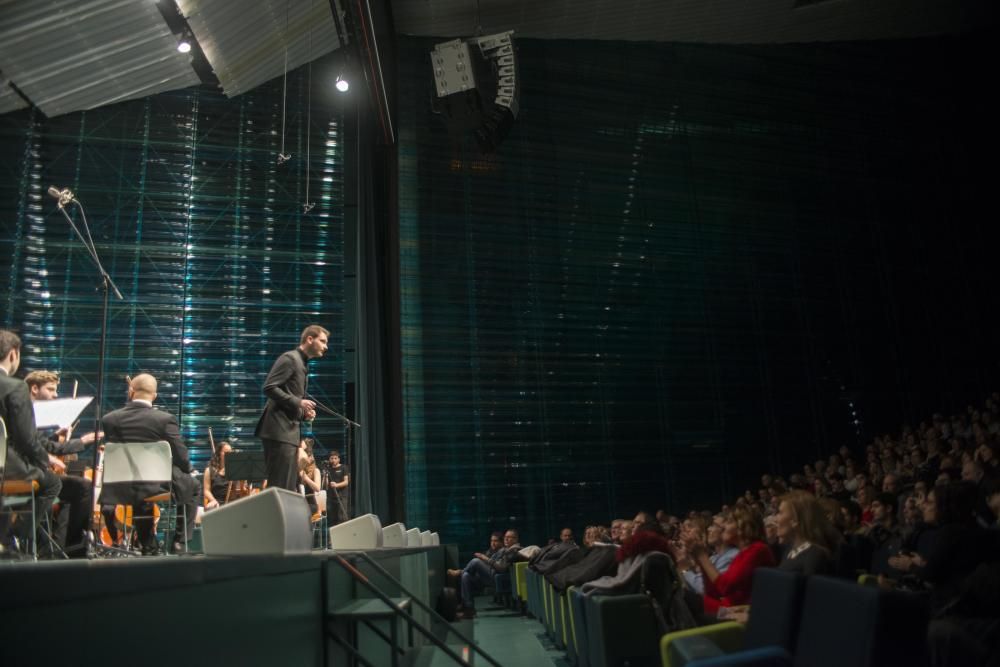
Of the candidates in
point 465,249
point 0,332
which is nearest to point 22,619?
point 0,332

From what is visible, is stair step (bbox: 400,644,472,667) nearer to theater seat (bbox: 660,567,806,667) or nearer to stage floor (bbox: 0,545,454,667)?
theater seat (bbox: 660,567,806,667)

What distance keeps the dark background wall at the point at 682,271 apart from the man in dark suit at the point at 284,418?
16.4 ft

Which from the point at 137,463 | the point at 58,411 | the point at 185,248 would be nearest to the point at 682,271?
the point at 185,248

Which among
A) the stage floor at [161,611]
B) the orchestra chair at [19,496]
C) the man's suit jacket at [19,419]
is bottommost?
the stage floor at [161,611]

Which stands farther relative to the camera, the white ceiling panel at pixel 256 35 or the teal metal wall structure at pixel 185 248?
the teal metal wall structure at pixel 185 248

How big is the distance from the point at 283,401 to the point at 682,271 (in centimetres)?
720

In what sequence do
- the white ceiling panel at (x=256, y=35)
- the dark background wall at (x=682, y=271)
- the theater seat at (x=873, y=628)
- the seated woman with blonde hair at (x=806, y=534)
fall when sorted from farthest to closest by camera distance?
the dark background wall at (x=682, y=271)
the white ceiling panel at (x=256, y=35)
the seated woman with blonde hair at (x=806, y=534)
the theater seat at (x=873, y=628)

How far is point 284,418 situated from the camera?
3.32m

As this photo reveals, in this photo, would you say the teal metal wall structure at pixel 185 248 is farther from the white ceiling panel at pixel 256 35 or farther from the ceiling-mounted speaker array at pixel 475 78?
the ceiling-mounted speaker array at pixel 475 78

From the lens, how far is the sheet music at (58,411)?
3.37 metres

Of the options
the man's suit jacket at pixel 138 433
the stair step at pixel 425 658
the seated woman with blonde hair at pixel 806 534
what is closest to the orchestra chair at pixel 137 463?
the man's suit jacket at pixel 138 433

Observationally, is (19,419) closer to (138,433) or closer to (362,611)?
(138,433)

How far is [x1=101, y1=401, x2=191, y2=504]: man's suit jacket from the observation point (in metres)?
3.41

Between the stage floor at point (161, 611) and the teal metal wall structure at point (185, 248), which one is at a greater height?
the teal metal wall structure at point (185, 248)
